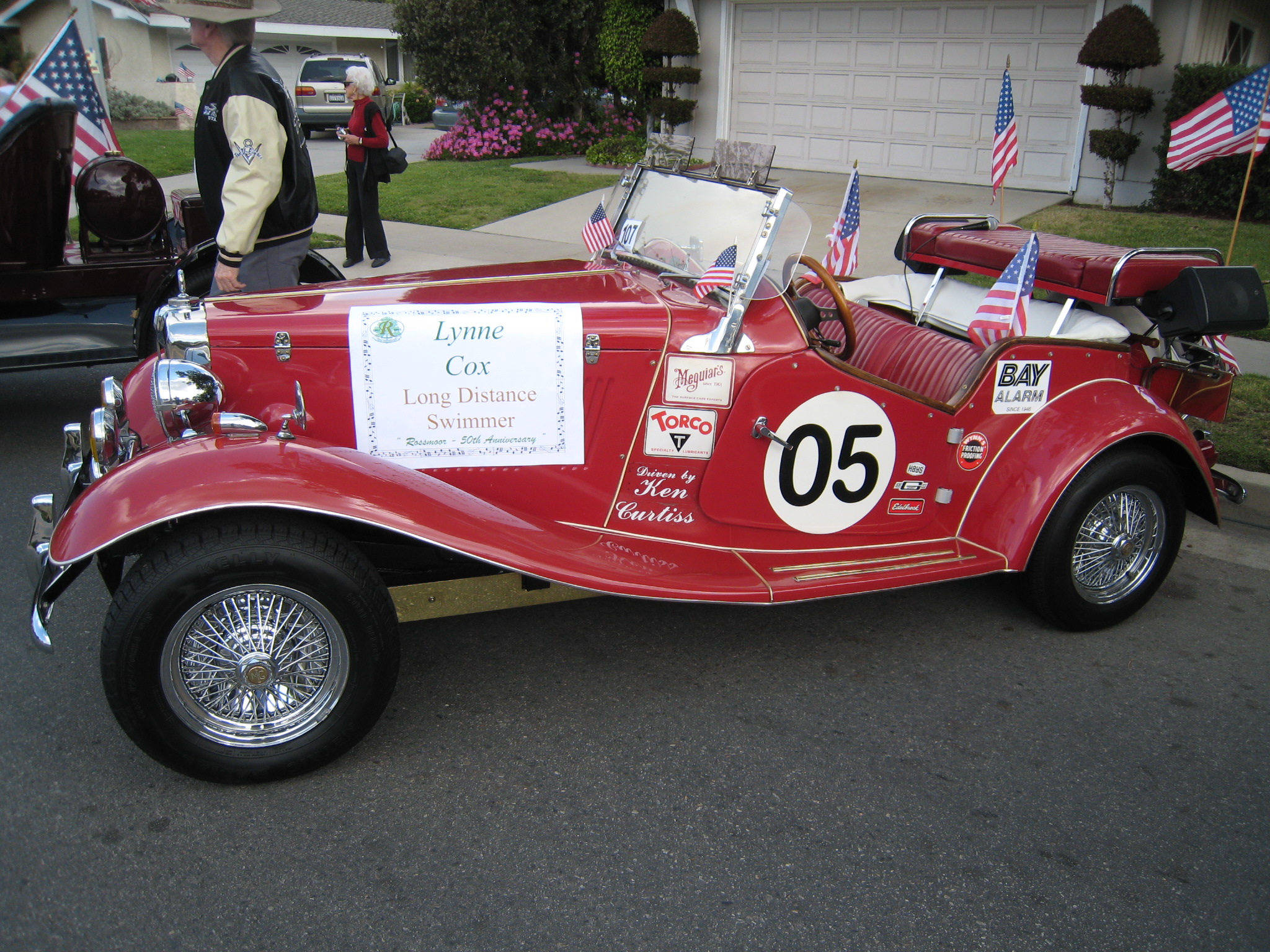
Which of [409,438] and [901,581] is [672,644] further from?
[409,438]

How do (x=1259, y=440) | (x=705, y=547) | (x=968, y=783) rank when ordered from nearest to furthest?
(x=968, y=783) → (x=705, y=547) → (x=1259, y=440)

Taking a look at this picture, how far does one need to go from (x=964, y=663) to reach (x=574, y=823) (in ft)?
5.49

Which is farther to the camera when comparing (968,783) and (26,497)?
(26,497)

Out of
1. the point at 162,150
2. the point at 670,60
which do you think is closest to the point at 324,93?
the point at 162,150

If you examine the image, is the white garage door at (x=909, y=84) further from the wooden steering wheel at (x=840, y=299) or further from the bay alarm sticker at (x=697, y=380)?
the bay alarm sticker at (x=697, y=380)

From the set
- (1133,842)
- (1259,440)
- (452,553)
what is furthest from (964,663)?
(1259,440)

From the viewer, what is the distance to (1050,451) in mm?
3627

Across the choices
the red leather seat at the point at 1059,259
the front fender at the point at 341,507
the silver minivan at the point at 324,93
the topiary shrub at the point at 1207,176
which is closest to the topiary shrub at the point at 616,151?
the topiary shrub at the point at 1207,176

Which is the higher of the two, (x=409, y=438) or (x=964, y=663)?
(x=409, y=438)

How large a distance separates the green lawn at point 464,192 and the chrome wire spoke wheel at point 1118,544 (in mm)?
8746

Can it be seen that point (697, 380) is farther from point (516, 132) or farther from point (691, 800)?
point (516, 132)

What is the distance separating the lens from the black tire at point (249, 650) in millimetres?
2547

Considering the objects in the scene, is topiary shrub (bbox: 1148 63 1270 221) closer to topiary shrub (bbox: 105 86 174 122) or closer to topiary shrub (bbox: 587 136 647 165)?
topiary shrub (bbox: 587 136 647 165)

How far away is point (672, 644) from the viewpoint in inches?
143
